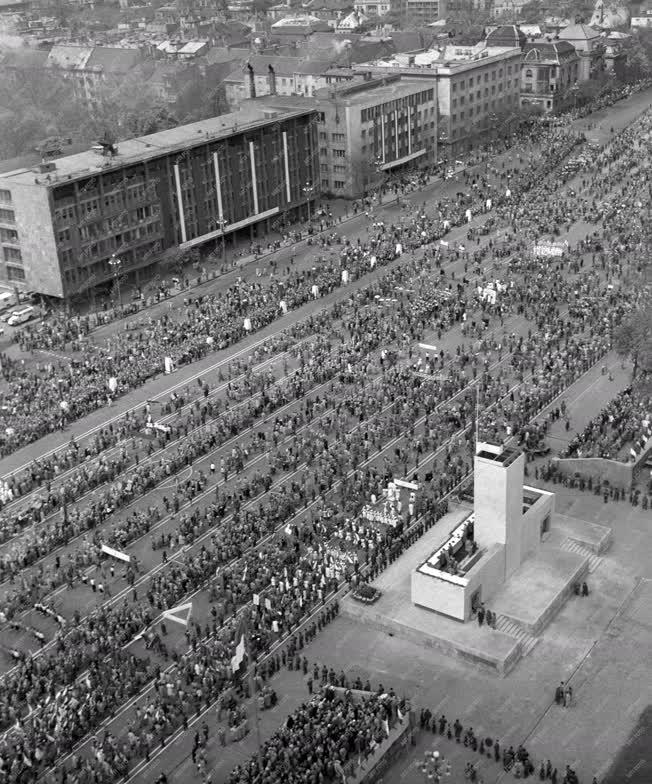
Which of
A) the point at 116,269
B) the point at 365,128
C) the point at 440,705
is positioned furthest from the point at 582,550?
the point at 365,128

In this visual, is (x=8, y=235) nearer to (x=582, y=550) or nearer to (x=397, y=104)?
(x=397, y=104)

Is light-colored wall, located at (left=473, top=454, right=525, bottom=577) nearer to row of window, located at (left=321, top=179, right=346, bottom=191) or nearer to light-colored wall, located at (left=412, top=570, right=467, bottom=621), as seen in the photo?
light-colored wall, located at (left=412, top=570, right=467, bottom=621)

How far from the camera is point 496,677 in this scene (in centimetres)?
4341

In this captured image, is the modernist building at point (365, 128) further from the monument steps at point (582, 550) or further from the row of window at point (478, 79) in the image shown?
the monument steps at point (582, 550)

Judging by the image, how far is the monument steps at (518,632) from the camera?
45000 mm

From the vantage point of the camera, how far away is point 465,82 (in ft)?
460

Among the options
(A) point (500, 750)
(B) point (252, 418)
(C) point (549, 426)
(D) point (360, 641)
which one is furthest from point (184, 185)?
(A) point (500, 750)

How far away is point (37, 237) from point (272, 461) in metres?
36.2

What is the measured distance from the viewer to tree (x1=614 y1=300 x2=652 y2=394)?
64.8m

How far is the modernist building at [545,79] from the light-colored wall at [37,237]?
9282cm

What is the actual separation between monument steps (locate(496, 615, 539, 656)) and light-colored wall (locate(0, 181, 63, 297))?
52683 millimetres

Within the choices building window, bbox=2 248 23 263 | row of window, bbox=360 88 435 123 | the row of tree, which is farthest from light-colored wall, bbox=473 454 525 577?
the row of tree

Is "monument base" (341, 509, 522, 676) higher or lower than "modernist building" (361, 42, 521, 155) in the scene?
lower

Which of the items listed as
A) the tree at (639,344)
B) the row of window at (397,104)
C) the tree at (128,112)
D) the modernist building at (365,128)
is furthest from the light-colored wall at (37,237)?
the row of window at (397,104)
